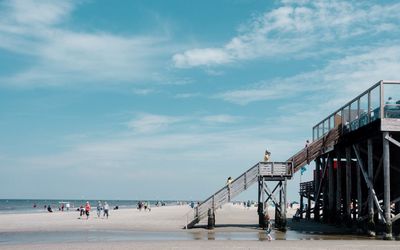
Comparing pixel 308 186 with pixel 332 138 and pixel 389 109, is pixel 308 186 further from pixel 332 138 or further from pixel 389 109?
pixel 389 109

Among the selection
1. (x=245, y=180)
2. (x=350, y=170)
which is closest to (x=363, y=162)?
(x=350, y=170)

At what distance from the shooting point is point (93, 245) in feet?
69.8

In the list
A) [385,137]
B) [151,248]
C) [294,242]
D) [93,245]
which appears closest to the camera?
[151,248]

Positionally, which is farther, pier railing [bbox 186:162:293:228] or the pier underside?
pier railing [bbox 186:162:293:228]

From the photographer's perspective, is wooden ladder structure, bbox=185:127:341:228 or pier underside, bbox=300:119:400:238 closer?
pier underside, bbox=300:119:400:238

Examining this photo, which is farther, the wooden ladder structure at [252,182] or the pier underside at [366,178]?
the wooden ladder structure at [252,182]

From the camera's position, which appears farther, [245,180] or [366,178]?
[245,180]

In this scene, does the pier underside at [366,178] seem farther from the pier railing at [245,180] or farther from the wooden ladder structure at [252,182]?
the pier railing at [245,180]

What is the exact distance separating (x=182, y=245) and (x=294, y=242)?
17.0 feet

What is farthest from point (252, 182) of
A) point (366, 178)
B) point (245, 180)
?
point (366, 178)

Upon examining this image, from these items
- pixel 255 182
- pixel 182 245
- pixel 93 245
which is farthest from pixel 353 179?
pixel 93 245

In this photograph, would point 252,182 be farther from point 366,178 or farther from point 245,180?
point 366,178

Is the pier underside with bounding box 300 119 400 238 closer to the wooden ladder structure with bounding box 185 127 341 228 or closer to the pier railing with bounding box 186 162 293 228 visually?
the wooden ladder structure with bounding box 185 127 341 228

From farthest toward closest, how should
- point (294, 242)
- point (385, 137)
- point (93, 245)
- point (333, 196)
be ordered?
point (333, 196) < point (385, 137) < point (294, 242) < point (93, 245)
